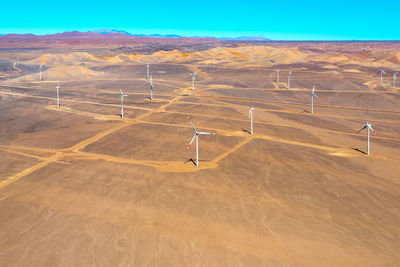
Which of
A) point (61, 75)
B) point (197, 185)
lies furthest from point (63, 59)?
point (197, 185)

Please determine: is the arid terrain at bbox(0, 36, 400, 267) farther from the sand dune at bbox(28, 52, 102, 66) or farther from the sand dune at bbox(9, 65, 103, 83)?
the sand dune at bbox(28, 52, 102, 66)

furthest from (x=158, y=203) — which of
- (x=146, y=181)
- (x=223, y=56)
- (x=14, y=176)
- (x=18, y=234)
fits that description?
(x=223, y=56)

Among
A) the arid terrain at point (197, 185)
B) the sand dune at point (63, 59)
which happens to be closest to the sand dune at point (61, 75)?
the sand dune at point (63, 59)

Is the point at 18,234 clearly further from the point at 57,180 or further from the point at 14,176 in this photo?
the point at 14,176

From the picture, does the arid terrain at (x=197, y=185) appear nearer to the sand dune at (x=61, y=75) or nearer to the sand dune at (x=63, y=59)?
the sand dune at (x=61, y=75)

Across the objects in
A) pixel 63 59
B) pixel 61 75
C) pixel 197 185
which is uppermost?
pixel 63 59

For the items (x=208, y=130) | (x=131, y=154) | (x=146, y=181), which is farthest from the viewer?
(x=208, y=130)

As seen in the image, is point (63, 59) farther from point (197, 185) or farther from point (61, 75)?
point (197, 185)

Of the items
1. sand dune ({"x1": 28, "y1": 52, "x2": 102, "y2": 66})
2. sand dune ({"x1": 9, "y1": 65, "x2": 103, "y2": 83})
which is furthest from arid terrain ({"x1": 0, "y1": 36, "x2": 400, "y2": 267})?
sand dune ({"x1": 28, "y1": 52, "x2": 102, "y2": 66})
